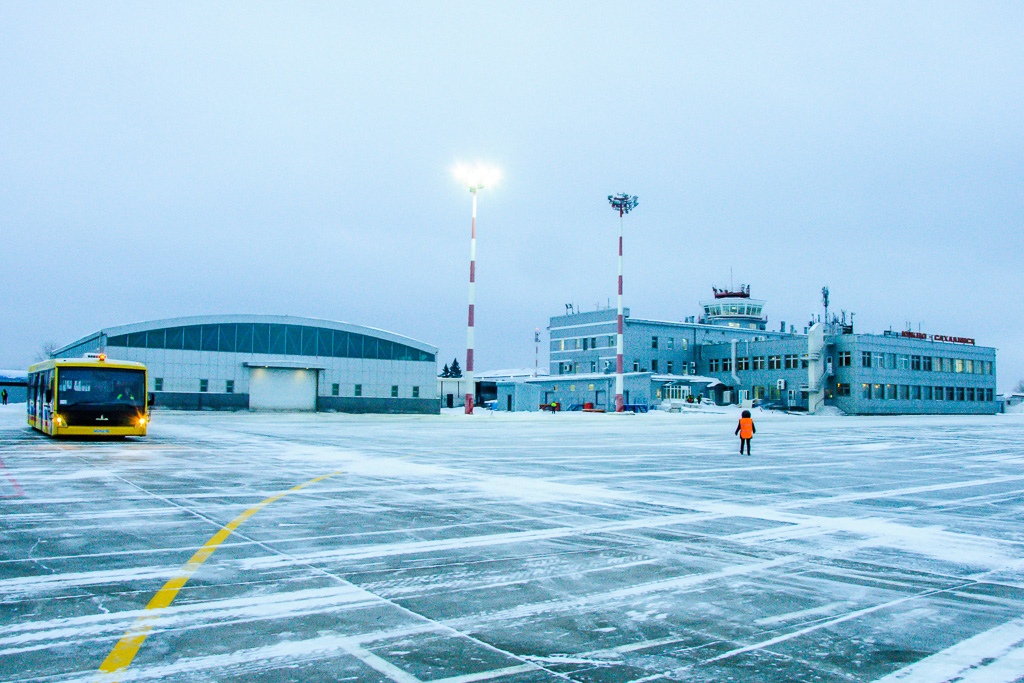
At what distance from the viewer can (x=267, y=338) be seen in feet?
199

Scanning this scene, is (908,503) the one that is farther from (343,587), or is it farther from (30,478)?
(30,478)

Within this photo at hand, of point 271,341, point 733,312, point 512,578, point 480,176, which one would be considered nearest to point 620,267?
point 480,176

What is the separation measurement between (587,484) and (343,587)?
8.03 metres

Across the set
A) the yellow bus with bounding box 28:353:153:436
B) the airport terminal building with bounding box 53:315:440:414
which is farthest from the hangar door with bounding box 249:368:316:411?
the yellow bus with bounding box 28:353:153:436

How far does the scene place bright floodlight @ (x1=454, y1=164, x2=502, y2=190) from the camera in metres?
58.6

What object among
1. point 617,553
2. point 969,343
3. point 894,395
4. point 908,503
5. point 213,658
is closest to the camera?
point 213,658

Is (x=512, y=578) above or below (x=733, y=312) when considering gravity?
below

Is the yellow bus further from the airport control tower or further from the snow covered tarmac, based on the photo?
the airport control tower

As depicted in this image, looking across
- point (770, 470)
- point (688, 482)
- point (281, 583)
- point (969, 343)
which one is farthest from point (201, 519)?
point (969, 343)

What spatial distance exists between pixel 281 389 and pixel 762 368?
55405 millimetres

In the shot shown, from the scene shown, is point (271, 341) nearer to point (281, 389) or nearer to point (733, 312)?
point (281, 389)

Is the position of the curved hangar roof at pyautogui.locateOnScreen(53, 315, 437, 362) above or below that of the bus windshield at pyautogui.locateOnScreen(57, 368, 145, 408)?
above

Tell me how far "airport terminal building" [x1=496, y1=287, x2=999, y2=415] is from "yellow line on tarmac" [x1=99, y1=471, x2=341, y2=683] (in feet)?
251

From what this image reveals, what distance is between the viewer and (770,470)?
17.2 m
